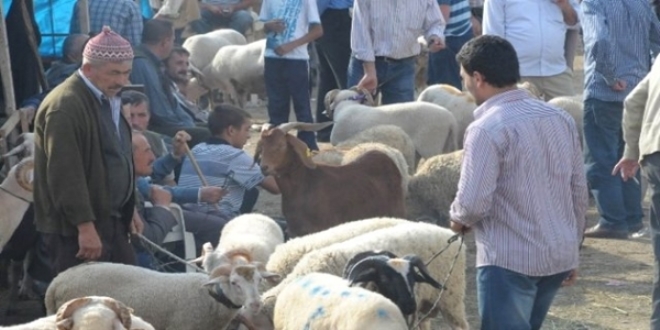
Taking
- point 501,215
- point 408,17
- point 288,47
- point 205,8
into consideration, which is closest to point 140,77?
point 288,47

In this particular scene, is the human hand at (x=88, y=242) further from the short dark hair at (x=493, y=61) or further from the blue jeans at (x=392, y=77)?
the blue jeans at (x=392, y=77)

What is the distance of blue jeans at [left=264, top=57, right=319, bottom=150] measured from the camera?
12.3 metres

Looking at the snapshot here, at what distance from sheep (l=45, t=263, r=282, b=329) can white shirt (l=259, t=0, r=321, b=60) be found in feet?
17.3

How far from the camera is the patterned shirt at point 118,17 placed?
12.2 metres

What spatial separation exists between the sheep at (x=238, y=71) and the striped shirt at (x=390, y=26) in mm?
4823

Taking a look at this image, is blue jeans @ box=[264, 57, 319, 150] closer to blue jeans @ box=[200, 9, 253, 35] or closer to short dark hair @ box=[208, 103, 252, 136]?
short dark hair @ box=[208, 103, 252, 136]

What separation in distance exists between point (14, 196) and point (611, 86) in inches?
178

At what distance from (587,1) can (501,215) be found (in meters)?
4.67

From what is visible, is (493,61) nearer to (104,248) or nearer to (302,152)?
(104,248)

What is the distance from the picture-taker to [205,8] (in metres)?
20.4

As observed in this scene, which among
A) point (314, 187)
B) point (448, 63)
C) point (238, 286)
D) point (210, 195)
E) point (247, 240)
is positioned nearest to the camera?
point (238, 286)

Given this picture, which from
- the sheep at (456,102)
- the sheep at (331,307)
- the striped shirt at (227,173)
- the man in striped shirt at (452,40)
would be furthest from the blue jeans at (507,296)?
the man in striped shirt at (452,40)

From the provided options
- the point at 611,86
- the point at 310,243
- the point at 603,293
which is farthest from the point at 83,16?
the point at 603,293

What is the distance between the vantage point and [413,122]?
12172mm
